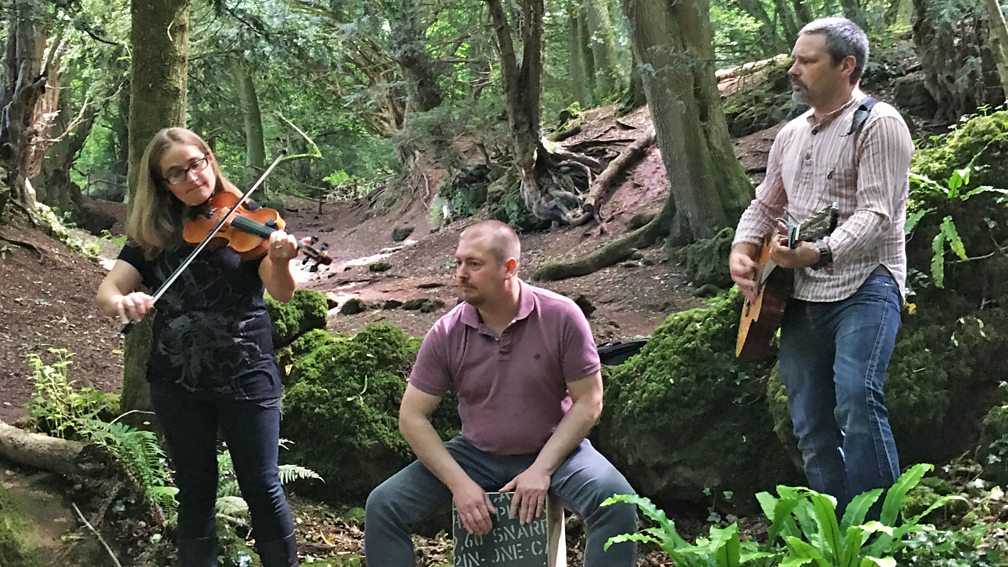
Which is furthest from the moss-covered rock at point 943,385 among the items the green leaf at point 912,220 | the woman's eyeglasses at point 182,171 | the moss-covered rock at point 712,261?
the moss-covered rock at point 712,261

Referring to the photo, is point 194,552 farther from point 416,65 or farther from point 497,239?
point 416,65

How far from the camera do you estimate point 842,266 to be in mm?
2693

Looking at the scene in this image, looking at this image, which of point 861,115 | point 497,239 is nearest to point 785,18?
point 861,115

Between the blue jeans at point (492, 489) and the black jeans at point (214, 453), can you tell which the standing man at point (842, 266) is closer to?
the blue jeans at point (492, 489)

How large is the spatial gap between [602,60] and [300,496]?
13529mm

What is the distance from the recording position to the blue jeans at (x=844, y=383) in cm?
257

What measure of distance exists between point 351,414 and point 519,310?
7.40 feet

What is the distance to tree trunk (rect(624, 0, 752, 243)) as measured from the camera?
799 centimetres

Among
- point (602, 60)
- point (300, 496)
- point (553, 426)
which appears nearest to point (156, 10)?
point (300, 496)

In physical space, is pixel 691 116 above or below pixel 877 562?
above

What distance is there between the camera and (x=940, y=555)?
2.61m

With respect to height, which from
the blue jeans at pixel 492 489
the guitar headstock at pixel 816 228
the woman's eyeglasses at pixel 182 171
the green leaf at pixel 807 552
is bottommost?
the green leaf at pixel 807 552

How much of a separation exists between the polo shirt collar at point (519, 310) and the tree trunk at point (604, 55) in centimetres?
1265

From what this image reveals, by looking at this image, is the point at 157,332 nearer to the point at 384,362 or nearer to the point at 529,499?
the point at 529,499
